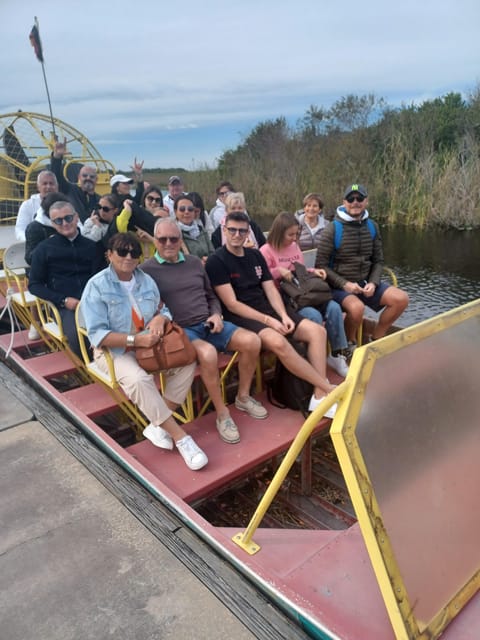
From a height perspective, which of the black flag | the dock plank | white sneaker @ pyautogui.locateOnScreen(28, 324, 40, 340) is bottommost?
the dock plank

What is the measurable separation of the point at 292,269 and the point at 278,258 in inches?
5.7

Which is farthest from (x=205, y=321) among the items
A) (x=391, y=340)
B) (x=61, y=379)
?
(x=61, y=379)

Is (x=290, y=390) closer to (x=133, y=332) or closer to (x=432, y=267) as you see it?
(x=133, y=332)

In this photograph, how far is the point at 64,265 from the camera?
3775 millimetres

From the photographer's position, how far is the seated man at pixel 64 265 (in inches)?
144

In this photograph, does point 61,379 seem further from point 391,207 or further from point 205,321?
point 391,207

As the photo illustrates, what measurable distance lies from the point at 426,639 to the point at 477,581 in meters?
0.33

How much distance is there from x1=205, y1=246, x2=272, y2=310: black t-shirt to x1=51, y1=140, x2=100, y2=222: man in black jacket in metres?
2.77

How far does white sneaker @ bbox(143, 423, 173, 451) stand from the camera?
9.48 feet

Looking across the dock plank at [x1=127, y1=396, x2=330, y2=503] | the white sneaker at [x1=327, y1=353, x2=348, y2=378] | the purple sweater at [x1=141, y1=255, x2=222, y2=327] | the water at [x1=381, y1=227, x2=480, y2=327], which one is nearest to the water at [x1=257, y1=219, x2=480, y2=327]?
the water at [x1=381, y1=227, x2=480, y2=327]

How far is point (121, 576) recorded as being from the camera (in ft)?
6.56

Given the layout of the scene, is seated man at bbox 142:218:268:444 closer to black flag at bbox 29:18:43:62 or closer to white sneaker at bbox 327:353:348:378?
white sneaker at bbox 327:353:348:378

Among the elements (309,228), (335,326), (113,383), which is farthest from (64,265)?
(309,228)

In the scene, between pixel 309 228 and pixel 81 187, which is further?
pixel 81 187
